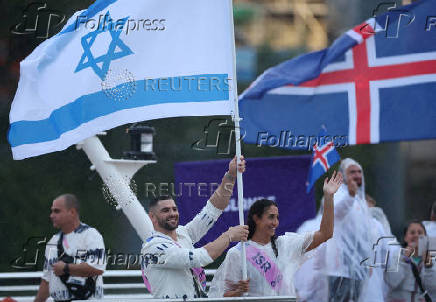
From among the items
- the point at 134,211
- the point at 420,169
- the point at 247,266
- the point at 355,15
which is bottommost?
the point at 247,266

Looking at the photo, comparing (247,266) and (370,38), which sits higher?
(370,38)

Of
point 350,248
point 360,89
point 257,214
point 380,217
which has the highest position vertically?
point 360,89

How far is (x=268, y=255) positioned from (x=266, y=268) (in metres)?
0.10

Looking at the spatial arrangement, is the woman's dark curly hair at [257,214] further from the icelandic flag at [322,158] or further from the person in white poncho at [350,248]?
the icelandic flag at [322,158]

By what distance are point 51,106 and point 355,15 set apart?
5228mm

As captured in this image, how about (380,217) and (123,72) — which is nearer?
(123,72)

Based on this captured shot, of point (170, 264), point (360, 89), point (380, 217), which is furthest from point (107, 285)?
point (360, 89)

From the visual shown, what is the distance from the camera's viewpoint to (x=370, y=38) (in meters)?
10.3

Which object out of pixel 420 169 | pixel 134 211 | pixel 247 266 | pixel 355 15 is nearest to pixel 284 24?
pixel 355 15

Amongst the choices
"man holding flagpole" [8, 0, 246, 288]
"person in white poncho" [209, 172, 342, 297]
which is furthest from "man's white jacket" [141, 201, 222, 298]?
→ "man holding flagpole" [8, 0, 246, 288]

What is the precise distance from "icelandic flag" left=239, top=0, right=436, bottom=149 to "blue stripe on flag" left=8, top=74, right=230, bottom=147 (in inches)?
105

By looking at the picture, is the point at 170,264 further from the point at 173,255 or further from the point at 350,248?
the point at 350,248

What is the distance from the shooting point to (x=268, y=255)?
7.77 meters

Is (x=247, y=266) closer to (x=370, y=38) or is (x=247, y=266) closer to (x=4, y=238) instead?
(x=370, y=38)
